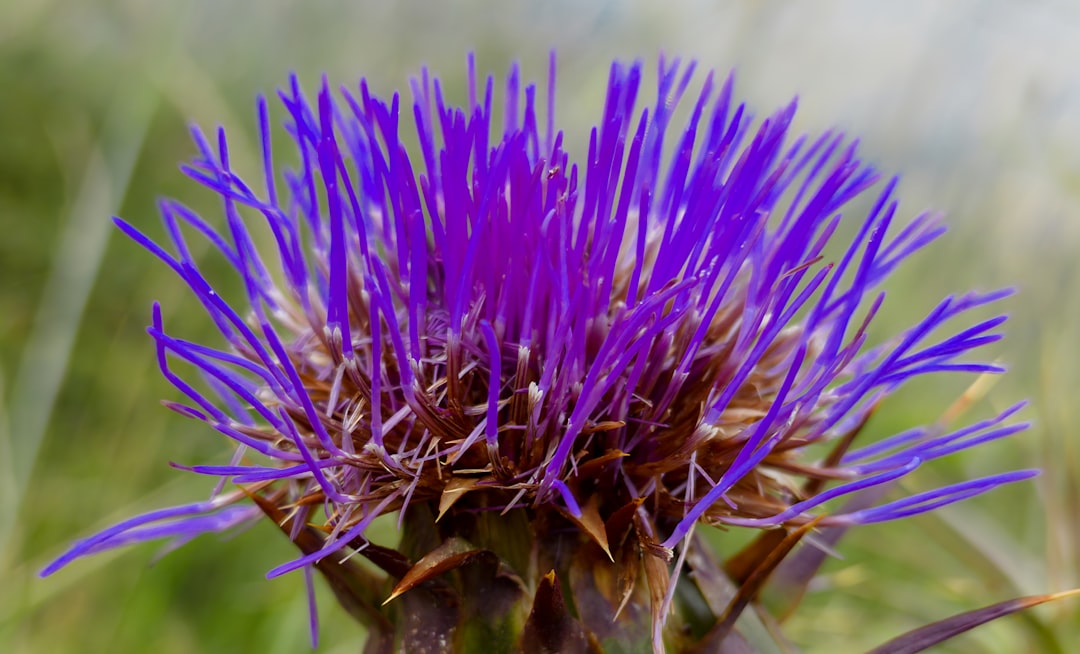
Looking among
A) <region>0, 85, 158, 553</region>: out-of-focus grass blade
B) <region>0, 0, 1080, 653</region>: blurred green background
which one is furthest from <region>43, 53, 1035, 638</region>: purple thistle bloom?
<region>0, 85, 158, 553</region>: out-of-focus grass blade

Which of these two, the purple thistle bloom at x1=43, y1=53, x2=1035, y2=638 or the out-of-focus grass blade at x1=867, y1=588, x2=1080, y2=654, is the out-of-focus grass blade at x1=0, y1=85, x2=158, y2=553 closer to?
the purple thistle bloom at x1=43, y1=53, x2=1035, y2=638

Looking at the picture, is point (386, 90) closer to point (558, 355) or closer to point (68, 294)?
point (68, 294)

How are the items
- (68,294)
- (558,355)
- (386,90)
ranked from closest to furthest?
1. (558,355)
2. (68,294)
3. (386,90)

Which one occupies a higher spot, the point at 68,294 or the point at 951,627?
the point at 951,627

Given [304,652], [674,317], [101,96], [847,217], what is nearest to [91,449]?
[304,652]

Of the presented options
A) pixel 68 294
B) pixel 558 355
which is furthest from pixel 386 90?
pixel 558 355

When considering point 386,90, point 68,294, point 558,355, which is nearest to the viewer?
point 558,355
